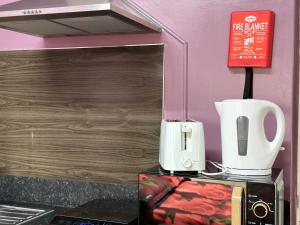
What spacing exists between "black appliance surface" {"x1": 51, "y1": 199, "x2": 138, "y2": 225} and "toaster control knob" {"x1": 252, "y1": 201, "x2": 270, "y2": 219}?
0.49 meters

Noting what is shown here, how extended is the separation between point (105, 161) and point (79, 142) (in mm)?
167

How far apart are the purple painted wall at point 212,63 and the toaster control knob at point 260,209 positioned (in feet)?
1.29

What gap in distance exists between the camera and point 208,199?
1462mm

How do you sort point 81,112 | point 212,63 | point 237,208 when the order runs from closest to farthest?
point 237,208 → point 212,63 → point 81,112

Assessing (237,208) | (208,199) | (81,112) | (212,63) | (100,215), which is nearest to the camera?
(237,208)

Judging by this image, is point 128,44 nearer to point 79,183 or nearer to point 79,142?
point 79,142

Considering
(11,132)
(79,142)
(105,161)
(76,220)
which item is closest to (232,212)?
(76,220)

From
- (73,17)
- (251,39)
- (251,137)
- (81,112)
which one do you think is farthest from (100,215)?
(251,39)

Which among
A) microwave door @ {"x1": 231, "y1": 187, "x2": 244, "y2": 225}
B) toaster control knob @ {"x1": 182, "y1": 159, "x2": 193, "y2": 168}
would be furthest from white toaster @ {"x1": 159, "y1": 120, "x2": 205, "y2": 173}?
microwave door @ {"x1": 231, "y1": 187, "x2": 244, "y2": 225}

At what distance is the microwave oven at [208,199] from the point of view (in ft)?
4.51

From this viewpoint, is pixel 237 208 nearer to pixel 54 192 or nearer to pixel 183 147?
pixel 183 147

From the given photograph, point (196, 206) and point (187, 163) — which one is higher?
point (187, 163)

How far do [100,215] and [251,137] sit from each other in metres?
0.68

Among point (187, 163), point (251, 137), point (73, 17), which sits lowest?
point (187, 163)
